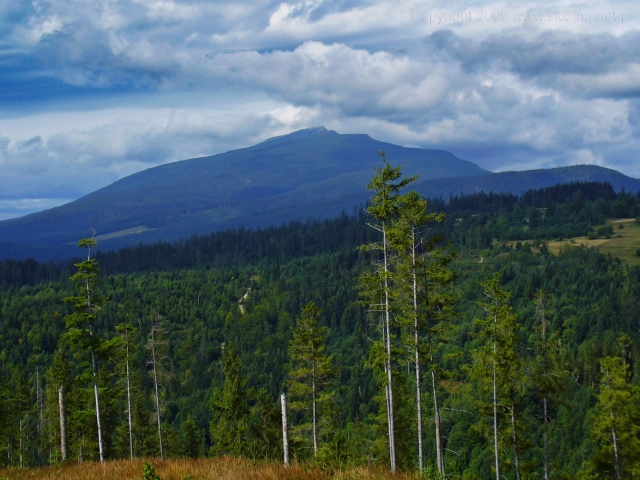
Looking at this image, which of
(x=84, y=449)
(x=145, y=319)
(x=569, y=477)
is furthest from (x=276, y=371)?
(x=569, y=477)

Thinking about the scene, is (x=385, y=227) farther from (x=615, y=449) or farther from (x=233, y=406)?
(x=233, y=406)

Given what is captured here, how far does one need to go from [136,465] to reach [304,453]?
92.6 ft

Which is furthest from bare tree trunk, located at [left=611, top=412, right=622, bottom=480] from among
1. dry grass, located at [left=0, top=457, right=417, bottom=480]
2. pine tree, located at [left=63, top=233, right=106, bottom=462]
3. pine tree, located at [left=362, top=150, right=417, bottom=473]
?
pine tree, located at [left=63, top=233, right=106, bottom=462]

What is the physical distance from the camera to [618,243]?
7047 inches

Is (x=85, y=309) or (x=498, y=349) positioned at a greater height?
(x=85, y=309)

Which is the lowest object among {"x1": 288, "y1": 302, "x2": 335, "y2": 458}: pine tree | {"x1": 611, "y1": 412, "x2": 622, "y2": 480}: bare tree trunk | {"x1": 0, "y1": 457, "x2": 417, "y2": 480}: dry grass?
{"x1": 611, "y1": 412, "x2": 622, "y2": 480}: bare tree trunk

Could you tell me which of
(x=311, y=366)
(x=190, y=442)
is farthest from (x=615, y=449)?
(x=190, y=442)

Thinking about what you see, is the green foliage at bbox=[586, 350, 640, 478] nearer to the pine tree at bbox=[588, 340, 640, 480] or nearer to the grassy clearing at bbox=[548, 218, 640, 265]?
the pine tree at bbox=[588, 340, 640, 480]

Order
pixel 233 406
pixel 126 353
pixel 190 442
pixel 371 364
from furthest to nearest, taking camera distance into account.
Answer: pixel 190 442 < pixel 233 406 < pixel 126 353 < pixel 371 364

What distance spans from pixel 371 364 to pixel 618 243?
17435 cm

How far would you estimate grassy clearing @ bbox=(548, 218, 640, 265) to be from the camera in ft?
541

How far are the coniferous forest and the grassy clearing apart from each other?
7334 mm

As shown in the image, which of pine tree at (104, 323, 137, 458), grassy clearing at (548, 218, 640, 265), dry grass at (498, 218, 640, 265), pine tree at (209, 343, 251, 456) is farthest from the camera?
dry grass at (498, 218, 640, 265)

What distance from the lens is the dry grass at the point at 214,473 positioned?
12.6m
